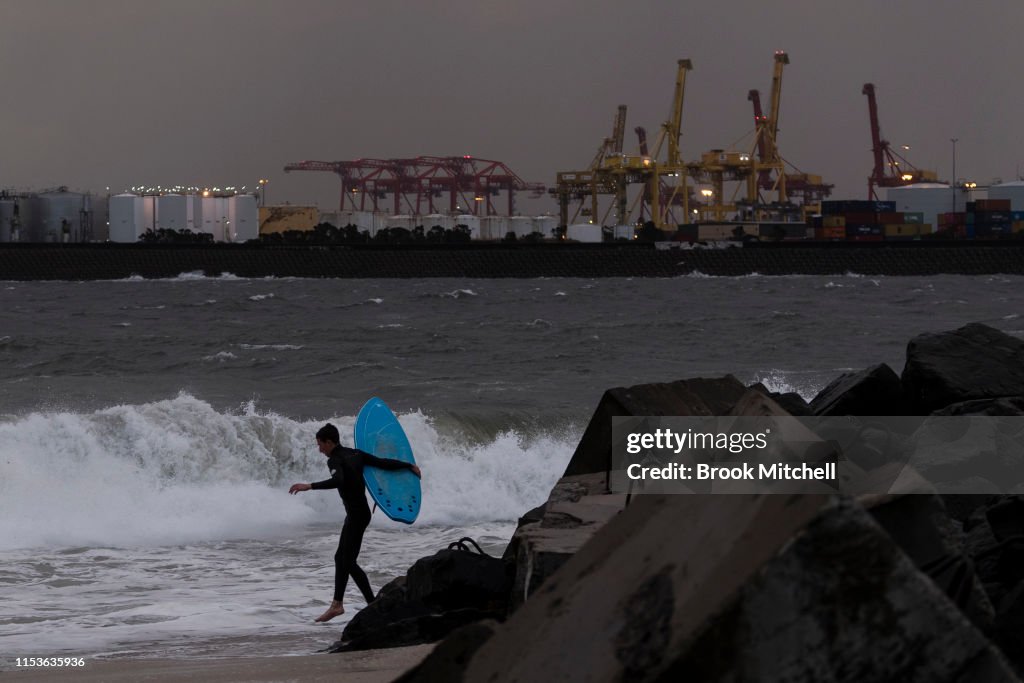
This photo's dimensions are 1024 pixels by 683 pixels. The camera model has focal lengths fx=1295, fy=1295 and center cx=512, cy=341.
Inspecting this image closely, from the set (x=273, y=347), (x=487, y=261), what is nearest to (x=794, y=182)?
(x=487, y=261)

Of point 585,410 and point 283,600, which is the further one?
point 585,410

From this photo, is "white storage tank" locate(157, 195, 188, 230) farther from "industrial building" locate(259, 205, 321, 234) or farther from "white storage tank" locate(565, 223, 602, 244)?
"white storage tank" locate(565, 223, 602, 244)

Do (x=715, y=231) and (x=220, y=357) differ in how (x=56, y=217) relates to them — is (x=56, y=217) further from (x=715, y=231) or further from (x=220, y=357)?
(x=220, y=357)

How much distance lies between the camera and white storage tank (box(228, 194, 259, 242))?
270ft

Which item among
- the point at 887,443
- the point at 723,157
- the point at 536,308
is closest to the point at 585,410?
the point at 887,443

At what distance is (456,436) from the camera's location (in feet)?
48.9

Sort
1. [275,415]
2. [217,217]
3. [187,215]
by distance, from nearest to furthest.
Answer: [275,415]
[187,215]
[217,217]

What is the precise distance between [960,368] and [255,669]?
457 cm

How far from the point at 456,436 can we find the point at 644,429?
29.7ft

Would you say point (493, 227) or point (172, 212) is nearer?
point (172, 212)

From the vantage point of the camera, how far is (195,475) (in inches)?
492

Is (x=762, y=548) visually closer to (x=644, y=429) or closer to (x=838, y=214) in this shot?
(x=644, y=429)

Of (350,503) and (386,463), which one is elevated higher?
(386,463)

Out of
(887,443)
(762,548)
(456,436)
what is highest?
(762,548)
